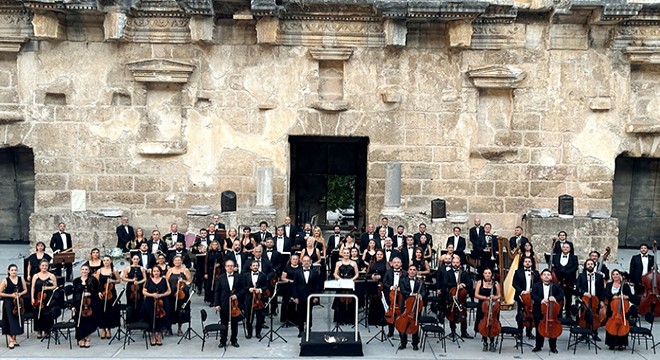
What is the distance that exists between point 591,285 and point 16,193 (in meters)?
15.6

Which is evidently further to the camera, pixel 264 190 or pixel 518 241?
pixel 264 190

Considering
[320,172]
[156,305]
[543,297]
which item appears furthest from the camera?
[320,172]

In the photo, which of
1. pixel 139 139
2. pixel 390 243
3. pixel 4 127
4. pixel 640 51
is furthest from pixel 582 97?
pixel 4 127

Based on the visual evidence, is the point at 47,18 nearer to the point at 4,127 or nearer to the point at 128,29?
the point at 128,29

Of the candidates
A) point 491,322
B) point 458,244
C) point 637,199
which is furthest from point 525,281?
point 637,199

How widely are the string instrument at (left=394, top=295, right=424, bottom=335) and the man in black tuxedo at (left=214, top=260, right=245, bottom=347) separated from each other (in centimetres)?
274

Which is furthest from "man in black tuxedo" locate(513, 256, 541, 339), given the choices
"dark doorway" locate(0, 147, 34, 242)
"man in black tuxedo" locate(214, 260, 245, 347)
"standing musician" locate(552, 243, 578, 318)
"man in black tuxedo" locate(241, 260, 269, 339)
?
"dark doorway" locate(0, 147, 34, 242)

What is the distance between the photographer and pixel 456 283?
1360 centimetres

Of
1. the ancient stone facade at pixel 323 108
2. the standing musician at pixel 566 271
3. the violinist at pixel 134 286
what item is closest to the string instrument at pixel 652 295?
the standing musician at pixel 566 271

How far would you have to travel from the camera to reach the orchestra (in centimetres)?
1264

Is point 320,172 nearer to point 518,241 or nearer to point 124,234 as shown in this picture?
point 124,234

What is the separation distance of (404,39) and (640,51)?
580 centimetres

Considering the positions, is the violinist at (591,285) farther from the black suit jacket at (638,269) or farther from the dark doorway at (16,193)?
the dark doorway at (16,193)

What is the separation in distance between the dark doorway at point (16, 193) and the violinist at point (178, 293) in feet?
31.2
